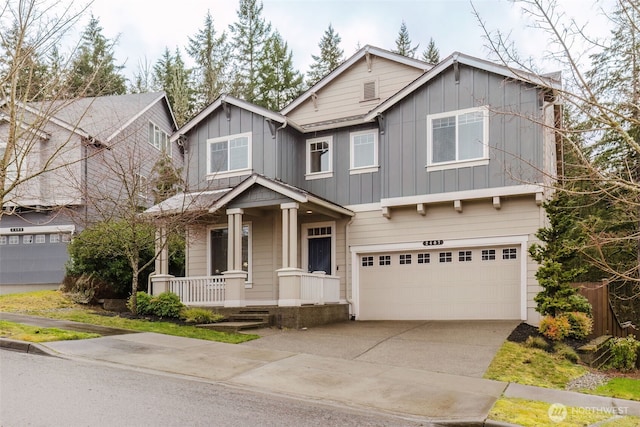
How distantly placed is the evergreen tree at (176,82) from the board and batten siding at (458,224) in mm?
17758

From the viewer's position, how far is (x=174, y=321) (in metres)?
14.2

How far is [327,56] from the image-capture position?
123 feet

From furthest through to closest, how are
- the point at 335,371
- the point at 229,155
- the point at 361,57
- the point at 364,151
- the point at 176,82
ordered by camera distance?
the point at 176,82 < the point at 361,57 < the point at 229,155 < the point at 364,151 < the point at 335,371

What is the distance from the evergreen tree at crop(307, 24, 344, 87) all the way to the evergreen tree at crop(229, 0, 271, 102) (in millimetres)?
3587

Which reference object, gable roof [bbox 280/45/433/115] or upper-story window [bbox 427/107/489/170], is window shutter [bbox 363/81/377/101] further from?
upper-story window [bbox 427/107/489/170]

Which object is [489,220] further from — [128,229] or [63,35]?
[63,35]

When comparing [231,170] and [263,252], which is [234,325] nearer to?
[263,252]

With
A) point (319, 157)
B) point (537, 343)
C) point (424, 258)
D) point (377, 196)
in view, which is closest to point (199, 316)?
point (377, 196)

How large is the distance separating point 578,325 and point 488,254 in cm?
341

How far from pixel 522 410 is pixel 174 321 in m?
9.57

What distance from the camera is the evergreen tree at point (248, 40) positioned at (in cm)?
3553

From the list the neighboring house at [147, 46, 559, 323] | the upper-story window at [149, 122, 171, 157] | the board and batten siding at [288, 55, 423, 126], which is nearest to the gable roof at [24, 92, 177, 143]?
the upper-story window at [149, 122, 171, 157]

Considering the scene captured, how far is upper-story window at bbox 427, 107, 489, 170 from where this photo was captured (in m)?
14.9

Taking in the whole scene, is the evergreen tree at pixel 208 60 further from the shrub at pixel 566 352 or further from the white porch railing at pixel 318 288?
the shrub at pixel 566 352
